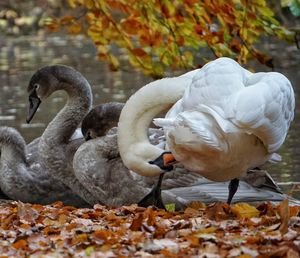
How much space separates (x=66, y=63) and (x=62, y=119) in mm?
17044

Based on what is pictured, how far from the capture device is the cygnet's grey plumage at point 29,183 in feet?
35.6

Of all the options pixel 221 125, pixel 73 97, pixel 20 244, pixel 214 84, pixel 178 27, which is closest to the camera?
pixel 20 244

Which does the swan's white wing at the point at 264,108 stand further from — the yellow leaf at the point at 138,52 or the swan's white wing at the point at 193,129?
the yellow leaf at the point at 138,52

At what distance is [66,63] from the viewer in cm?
2789

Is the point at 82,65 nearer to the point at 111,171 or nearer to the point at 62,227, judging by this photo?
the point at 111,171

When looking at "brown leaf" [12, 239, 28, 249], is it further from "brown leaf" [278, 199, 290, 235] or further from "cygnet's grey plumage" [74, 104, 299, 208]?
"cygnet's grey plumage" [74, 104, 299, 208]

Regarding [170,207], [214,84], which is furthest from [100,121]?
[214,84]

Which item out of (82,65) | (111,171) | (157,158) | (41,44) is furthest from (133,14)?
(41,44)

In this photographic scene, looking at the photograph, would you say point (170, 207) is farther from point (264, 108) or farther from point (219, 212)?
point (264, 108)

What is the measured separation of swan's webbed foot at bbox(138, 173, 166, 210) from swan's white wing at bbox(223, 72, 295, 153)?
1.05m

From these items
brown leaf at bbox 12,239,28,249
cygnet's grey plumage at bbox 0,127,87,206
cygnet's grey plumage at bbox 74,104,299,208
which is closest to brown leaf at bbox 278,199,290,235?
brown leaf at bbox 12,239,28,249

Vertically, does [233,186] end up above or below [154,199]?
above

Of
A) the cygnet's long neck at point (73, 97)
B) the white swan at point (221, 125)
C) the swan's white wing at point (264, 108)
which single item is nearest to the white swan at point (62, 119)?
the cygnet's long neck at point (73, 97)

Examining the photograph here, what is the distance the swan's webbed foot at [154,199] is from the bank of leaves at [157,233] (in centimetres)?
64
